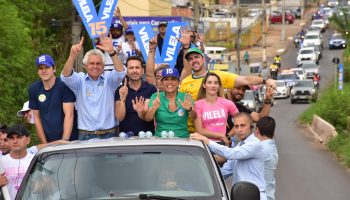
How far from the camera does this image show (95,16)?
14570mm

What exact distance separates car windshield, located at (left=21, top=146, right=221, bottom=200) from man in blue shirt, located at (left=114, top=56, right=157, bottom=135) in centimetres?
258

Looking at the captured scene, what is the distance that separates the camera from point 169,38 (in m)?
16.1

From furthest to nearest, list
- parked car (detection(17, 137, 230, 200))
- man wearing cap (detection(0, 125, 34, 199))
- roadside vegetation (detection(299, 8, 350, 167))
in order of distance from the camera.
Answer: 1. roadside vegetation (detection(299, 8, 350, 167))
2. man wearing cap (detection(0, 125, 34, 199))
3. parked car (detection(17, 137, 230, 200))

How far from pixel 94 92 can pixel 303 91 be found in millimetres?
49940

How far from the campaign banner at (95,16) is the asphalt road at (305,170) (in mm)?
6805

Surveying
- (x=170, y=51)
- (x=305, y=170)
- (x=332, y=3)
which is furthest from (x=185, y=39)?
(x=332, y=3)

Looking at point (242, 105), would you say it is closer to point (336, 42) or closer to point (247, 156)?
point (247, 156)

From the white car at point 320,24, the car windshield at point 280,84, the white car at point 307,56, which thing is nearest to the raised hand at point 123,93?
the car windshield at point 280,84

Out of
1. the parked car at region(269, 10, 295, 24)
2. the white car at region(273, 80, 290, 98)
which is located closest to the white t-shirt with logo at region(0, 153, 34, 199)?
the white car at region(273, 80, 290, 98)

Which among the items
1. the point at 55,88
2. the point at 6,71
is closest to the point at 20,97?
the point at 6,71

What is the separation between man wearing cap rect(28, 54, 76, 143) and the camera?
35.4ft

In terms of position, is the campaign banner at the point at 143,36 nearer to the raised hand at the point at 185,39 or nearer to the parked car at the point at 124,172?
the raised hand at the point at 185,39

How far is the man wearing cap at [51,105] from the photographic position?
35.4ft

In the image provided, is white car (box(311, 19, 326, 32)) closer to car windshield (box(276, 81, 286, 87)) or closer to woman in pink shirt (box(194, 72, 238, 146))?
car windshield (box(276, 81, 286, 87))
